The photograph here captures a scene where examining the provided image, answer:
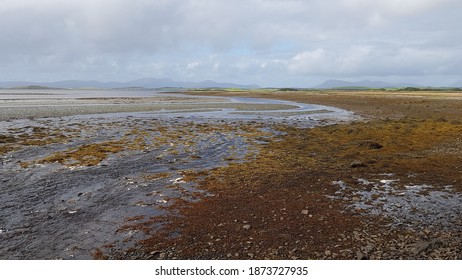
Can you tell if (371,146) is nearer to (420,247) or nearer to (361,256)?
(420,247)

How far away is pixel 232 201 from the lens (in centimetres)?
1163

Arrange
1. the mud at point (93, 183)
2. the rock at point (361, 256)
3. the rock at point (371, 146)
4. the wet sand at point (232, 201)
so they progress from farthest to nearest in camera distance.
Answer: the rock at point (371, 146) < the mud at point (93, 183) < the wet sand at point (232, 201) < the rock at point (361, 256)

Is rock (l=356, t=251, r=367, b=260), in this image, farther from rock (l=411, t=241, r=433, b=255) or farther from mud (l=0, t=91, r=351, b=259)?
mud (l=0, t=91, r=351, b=259)

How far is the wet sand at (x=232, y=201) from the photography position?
27.3 ft

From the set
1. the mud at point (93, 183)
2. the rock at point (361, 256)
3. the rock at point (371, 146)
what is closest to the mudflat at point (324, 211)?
the rock at point (361, 256)

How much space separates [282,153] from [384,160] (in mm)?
5847

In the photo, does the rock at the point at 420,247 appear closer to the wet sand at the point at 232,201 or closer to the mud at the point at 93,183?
the wet sand at the point at 232,201

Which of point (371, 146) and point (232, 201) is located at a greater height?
point (371, 146)

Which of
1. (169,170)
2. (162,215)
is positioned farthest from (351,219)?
(169,170)

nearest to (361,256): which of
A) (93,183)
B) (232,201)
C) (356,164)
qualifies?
(232,201)

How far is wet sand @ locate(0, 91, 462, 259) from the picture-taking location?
8.34 m

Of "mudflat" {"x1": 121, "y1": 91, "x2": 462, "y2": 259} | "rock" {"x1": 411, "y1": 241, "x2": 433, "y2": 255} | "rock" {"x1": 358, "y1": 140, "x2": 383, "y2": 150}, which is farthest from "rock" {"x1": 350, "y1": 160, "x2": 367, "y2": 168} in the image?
"rock" {"x1": 411, "y1": 241, "x2": 433, "y2": 255}

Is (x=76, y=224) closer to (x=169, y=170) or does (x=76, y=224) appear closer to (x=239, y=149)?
(x=169, y=170)
